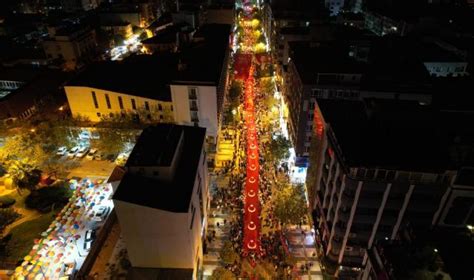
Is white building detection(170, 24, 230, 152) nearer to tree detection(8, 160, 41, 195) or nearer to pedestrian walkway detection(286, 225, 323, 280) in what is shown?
pedestrian walkway detection(286, 225, 323, 280)

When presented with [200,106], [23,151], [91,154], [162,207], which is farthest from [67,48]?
[162,207]

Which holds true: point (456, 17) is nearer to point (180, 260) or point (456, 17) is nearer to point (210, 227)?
point (210, 227)

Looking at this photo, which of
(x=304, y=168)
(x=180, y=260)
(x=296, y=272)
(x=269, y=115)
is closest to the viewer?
(x=180, y=260)

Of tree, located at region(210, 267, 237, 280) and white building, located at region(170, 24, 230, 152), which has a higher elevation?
white building, located at region(170, 24, 230, 152)

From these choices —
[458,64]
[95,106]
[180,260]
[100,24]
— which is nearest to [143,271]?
[180,260]

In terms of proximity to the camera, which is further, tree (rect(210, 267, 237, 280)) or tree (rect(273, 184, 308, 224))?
tree (rect(273, 184, 308, 224))

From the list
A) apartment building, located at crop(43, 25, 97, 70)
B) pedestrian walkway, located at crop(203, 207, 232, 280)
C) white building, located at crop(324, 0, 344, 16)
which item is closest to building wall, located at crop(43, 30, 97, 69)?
apartment building, located at crop(43, 25, 97, 70)

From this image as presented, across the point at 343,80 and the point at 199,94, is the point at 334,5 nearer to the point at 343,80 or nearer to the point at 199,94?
the point at 343,80
